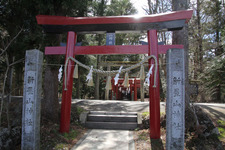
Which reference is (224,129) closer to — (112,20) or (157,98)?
(157,98)

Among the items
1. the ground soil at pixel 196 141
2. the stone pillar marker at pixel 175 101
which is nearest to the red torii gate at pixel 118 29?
the ground soil at pixel 196 141

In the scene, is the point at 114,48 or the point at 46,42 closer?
the point at 114,48

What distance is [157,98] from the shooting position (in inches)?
188

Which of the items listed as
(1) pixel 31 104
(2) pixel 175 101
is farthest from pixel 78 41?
(2) pixel 175 101

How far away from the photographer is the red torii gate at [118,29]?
480 centimetres

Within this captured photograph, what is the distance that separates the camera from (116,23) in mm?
5191

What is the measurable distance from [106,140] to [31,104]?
8.05ft

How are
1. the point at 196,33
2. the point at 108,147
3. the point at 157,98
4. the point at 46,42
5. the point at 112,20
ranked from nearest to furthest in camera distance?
1. the point at 108,147
2. the point at 157,98
3. the point at 112,20
4. the point at 46,42
5. the point at 196,33

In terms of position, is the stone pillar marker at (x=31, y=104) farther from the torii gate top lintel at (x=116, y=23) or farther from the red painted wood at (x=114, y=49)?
the torii gate top lintel at (x=116, y=23)

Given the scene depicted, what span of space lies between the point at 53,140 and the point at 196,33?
15.2 meters

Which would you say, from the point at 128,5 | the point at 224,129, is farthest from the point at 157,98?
the point at 128,5

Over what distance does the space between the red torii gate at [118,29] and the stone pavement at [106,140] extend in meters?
0.75

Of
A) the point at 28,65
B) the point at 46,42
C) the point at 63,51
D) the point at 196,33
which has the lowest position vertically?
the point at 28,65

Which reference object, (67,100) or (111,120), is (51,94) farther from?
(111,120)
